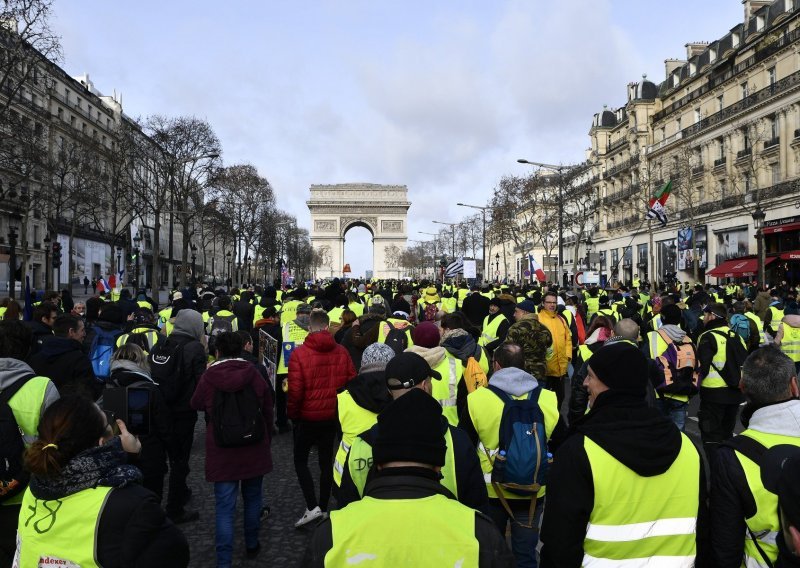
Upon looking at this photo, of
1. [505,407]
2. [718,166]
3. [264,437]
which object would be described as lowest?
[264,437]

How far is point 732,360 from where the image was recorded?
20.8 feet

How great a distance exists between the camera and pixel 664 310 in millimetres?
6660

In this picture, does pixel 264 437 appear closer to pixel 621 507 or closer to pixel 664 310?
pixel 621 507

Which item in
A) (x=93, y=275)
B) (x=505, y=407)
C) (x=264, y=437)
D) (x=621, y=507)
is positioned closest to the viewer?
(x=621, y=507)

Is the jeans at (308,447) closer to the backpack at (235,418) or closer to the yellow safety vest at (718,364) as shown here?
the backpack at (235,418)

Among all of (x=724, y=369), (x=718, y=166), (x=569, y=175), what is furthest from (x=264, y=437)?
(x=569, y=175)

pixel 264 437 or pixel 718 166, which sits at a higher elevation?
pixel 718 166

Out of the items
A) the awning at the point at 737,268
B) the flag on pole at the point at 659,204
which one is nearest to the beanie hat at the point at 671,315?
the flag on pole at the point at 659,204

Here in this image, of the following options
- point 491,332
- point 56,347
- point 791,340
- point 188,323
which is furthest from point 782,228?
point 56,347

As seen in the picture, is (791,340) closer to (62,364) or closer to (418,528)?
(62,364)

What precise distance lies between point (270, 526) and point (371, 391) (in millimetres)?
2053

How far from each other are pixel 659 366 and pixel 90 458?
5.41 metres

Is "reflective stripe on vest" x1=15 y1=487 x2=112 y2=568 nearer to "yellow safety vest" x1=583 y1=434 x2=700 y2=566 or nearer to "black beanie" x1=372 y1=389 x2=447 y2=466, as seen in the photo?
"black beanie" x1=372 y1=389 x2=447 y2=466

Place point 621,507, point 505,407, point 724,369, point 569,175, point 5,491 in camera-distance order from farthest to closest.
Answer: point 569,175 → point 724,369 → point 505,407 → point 5,491 → point 621,507
